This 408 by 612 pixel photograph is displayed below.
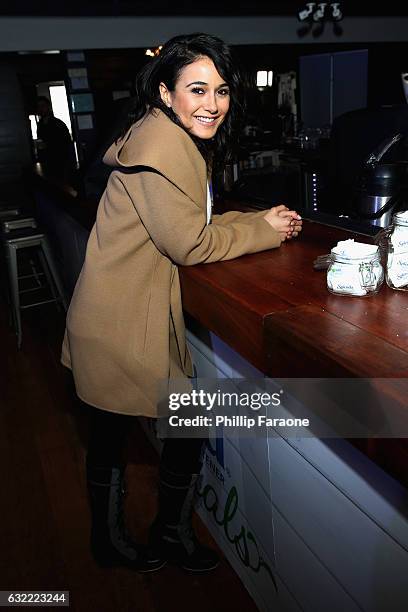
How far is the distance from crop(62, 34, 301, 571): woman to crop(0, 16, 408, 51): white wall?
4.26 meters

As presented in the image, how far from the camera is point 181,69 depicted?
46.5 inches

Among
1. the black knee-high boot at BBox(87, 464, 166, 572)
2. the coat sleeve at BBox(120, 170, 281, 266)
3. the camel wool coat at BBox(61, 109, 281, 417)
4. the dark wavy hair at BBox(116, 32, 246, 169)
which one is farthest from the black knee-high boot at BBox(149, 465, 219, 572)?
the dark wavy hair at BBox(116, 32, 246, 169)

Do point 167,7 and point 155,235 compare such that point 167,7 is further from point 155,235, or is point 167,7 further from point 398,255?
point 398,255

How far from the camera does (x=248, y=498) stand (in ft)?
5.01

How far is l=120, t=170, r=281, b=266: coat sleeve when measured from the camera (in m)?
1.12

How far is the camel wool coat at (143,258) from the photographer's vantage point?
1.14 m

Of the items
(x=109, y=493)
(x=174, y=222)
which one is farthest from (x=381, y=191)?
(x=109, y=493)

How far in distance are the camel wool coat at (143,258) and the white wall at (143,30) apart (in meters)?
4.36

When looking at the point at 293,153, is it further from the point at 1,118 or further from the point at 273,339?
the point at 1,118

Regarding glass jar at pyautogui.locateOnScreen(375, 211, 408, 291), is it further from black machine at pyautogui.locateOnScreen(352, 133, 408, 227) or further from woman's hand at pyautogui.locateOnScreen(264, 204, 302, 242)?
black machine at pyautogui.locateOnScreen(352, 133, 408, 227)

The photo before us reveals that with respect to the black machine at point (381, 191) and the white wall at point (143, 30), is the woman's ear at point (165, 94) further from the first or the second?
the white wall at point (143, 30)

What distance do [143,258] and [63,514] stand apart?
1.31 metres

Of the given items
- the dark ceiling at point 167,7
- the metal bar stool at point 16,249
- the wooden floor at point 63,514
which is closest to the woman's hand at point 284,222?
the wooden floor at point 63,514

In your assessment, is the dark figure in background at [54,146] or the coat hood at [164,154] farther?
the dark figure in background at [54,146]
